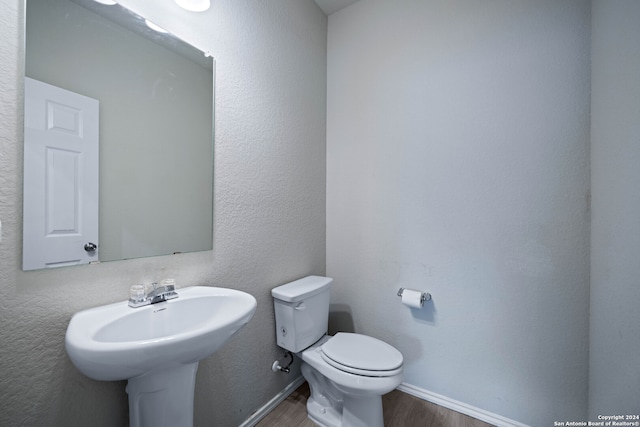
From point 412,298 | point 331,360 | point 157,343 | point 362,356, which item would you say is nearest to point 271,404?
point 331,360

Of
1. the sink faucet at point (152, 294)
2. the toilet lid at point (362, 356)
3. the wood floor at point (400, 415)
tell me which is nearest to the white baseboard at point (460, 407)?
the wood floor at point (400, 415)

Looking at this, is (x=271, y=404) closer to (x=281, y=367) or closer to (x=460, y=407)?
(x=281, y=367)

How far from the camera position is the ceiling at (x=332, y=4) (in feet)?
5.98

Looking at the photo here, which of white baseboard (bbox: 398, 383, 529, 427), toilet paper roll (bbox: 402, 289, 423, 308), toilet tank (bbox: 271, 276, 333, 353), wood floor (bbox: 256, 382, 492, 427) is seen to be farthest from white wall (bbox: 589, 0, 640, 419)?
toilet tank (bbox: 271, 276, 333, 353)

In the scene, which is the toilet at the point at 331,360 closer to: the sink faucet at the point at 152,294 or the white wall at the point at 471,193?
the white wall at the point at 471,193

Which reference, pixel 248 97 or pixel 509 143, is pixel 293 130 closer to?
pixel 248 97

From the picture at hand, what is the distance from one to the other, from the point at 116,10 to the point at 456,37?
5.42 feet

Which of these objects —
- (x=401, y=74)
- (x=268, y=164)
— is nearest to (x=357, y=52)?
(x=401, y=74)

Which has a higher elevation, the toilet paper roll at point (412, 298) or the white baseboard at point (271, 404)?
the toilet paper roll at point (412, 298)

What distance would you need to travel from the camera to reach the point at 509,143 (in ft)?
4.46

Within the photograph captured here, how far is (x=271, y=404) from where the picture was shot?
149 cm

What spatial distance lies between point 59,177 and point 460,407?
84.5 inches

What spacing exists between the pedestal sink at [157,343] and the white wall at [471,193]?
1.10 meters

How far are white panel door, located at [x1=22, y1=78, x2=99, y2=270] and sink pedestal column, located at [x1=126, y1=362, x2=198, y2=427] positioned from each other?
1.46 ft
